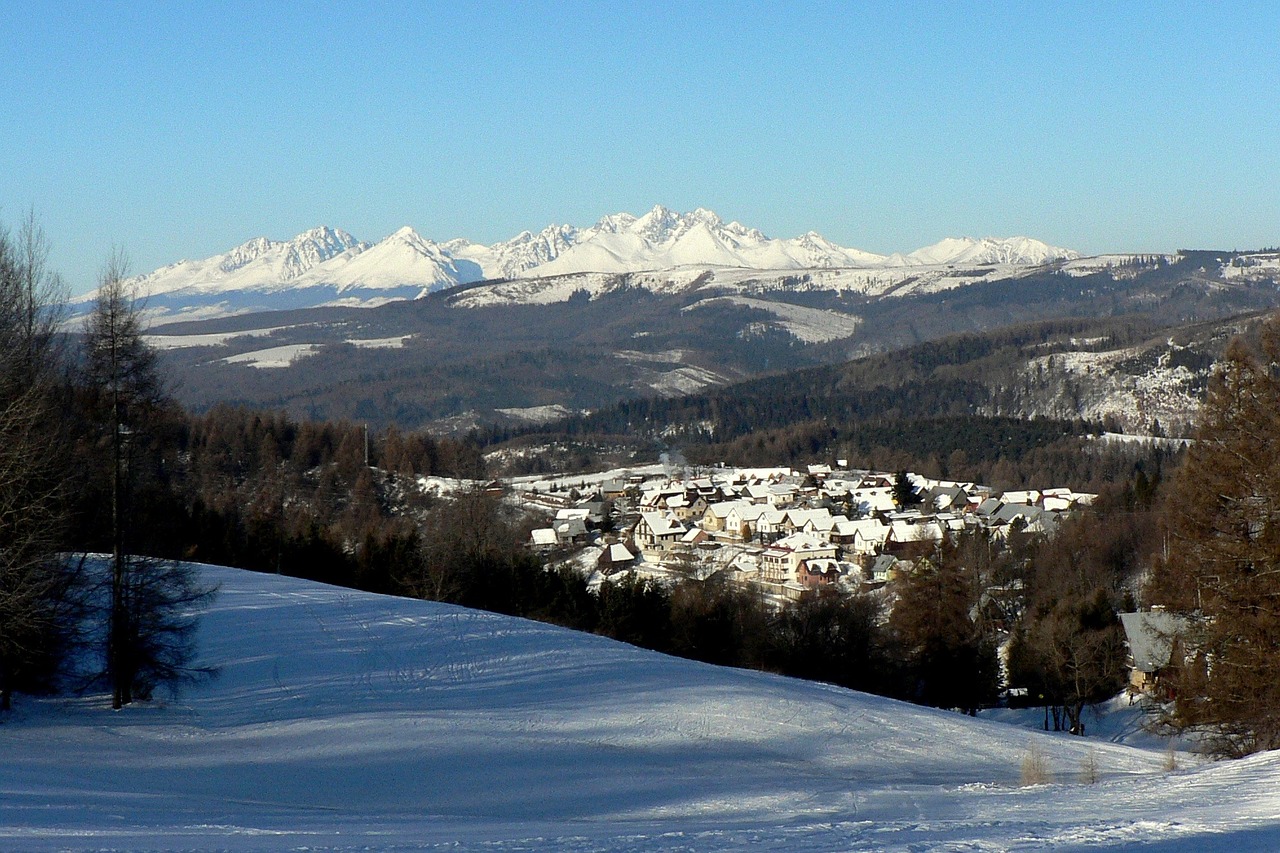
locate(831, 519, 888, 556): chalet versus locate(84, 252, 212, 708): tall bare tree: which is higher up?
locate(84, 252, 212, 708): tall bare tree

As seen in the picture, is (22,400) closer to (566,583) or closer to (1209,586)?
(1209,586)

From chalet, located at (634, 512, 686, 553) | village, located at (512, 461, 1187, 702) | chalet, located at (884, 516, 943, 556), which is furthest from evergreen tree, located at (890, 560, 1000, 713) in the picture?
chalet, located at (634, 512, 686, 553)

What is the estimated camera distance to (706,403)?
172m

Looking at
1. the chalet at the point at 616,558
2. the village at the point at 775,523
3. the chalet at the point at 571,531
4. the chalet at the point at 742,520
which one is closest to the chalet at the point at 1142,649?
the village at the point at 775,523

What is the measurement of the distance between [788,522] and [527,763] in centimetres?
6750

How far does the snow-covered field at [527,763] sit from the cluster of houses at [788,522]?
33236mm

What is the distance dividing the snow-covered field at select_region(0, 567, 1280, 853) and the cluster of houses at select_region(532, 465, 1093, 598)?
109ft

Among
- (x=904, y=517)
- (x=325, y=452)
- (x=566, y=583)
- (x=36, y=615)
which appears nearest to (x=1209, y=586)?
(x=36, y=615)

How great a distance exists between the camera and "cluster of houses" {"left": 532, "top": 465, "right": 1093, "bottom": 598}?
66.2 meters

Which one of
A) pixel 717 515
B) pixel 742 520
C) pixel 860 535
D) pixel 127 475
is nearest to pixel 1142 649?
pixel 127 475

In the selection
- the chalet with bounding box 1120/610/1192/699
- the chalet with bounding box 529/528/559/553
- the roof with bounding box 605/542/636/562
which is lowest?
the chalet with bounding box 1120/610/1192/699

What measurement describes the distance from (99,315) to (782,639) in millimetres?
23506

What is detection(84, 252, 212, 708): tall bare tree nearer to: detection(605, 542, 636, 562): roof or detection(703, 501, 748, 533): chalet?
detection(605, 542, 636, 562): roof

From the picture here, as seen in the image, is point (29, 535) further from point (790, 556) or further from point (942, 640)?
point (790, 556)
